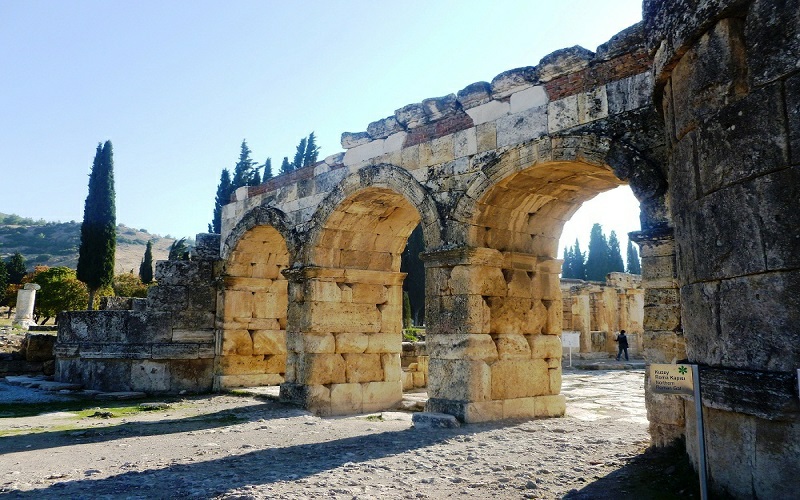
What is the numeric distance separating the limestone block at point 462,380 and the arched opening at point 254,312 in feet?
16.0

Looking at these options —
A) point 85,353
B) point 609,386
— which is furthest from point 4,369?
point 609,386

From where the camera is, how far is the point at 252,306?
11.5m

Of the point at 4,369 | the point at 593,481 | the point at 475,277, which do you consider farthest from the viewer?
the point at 4,369

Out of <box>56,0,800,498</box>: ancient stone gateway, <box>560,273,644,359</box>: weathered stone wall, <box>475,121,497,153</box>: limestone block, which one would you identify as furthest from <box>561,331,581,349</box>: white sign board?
<box>475,121,497,153</box>: limestone block

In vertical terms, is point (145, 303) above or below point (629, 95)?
below

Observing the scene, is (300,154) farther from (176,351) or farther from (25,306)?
(176,351)

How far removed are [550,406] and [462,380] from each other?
1404mm

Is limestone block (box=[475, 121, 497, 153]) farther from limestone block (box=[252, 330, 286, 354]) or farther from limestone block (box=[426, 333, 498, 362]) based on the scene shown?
limestone block (box=[252, 330, 286, 354])

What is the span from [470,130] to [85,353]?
8001mm

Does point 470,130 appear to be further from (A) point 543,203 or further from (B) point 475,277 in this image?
(B) point 475,277

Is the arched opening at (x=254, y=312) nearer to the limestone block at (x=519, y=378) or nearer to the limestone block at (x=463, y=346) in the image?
the limestone block at (x=463, y=346)

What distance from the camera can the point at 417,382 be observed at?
11.9 m

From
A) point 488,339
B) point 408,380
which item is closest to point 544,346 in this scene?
point 488,339

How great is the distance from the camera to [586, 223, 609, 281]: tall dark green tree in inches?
1820
